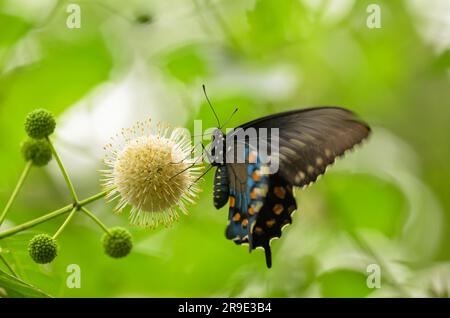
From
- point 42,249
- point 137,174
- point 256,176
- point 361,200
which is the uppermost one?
point 361,200

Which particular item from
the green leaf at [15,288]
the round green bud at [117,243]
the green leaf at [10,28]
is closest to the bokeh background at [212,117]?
the green leaf at [10,28]

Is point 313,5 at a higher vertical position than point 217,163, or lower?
higher

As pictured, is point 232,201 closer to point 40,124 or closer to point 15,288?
point 40,124

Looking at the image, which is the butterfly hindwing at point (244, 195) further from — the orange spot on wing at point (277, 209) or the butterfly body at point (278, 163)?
the orange spot on wing at point (277, 209)

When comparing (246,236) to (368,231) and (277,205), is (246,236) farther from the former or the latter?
(368,231)

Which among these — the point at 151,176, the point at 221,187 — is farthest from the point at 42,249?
the point at 221,187

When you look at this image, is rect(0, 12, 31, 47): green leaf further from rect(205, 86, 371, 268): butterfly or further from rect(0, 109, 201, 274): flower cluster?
rect(205, 86, 371, 268): butterfly
